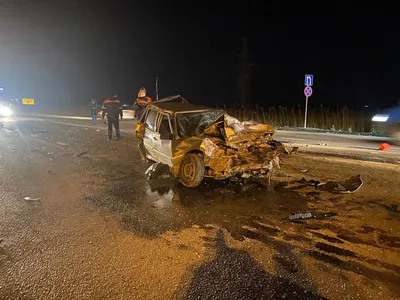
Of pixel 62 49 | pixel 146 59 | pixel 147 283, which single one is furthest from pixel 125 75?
pixel 147 283

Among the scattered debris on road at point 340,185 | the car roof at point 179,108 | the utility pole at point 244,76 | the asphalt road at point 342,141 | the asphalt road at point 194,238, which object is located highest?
the utility pole at point 244,76

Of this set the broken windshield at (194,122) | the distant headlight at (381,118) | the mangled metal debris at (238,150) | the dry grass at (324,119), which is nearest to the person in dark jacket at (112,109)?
the broken windshield at (194,122)

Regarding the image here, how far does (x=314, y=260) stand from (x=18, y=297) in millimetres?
3109

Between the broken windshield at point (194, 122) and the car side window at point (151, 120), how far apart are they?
0.93m

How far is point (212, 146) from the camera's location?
721 cm

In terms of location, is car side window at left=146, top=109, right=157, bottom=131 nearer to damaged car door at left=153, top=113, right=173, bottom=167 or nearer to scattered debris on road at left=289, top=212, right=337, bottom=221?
damaged car door at left=153, top=113, right=173, bottom=167

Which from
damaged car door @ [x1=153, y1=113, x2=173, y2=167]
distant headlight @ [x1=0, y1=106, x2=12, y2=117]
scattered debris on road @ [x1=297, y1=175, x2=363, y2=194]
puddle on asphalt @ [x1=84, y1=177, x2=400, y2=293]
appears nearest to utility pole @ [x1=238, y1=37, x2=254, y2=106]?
distant headlight @ [x1=0, y1=106, x2=12, y2=117]

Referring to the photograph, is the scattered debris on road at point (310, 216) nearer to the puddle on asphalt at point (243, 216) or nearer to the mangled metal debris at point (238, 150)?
the puddle on asphalt at point (243, 216)

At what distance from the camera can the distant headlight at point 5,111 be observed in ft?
94.3

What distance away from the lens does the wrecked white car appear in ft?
23.9

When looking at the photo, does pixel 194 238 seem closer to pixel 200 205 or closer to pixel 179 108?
pixel 200 205

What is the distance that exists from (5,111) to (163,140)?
25.3m

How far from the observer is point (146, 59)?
3167 inches

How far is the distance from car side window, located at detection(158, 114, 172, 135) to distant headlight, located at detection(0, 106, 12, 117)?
24.5 meters
